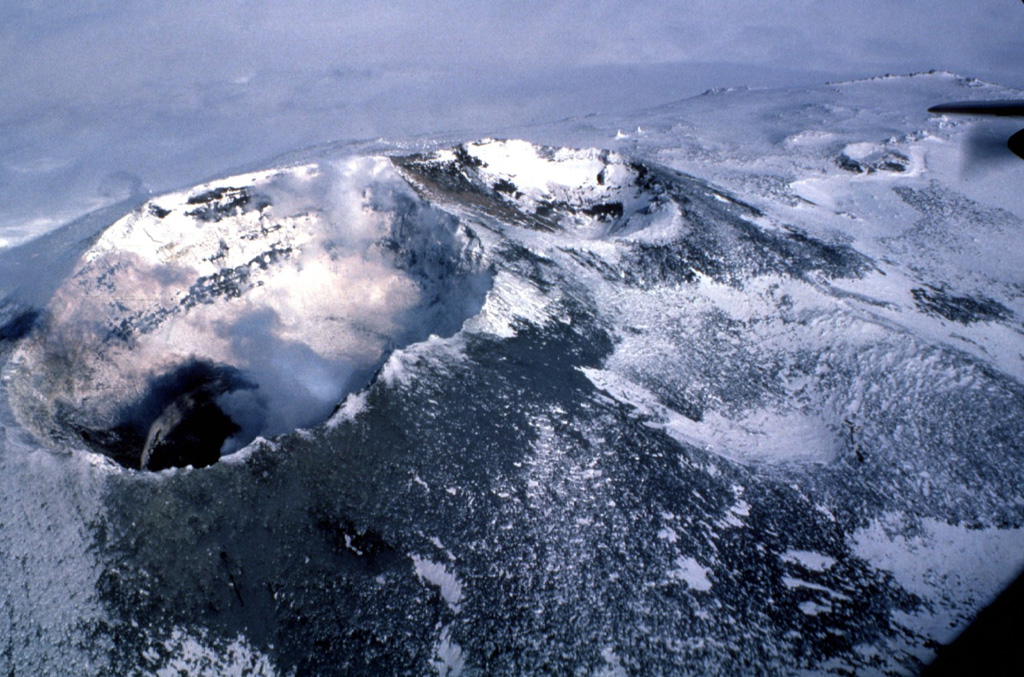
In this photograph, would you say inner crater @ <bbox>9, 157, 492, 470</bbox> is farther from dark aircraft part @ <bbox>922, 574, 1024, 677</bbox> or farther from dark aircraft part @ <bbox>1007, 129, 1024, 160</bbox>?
dark aircraft part @ <bbox>1007, 129, 1024, 160</bbox>

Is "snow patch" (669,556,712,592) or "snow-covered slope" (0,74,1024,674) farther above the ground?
"snow-covered slope" (0,74,1024,674)

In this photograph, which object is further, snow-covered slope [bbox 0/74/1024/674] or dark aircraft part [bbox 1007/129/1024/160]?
dark aircraft part [bbox 1007/129/1024/160]

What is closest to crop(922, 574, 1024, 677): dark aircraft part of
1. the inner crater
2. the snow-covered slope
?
the snow-covered slope

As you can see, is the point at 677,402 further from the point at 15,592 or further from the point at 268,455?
the point at 15,592

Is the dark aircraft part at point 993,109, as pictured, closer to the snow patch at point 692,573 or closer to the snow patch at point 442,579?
the snow patch at point 692,573

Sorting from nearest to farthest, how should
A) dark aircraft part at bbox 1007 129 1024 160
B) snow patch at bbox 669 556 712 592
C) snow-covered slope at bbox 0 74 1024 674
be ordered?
snow-covered slope at bbox 0 74 1024 674
snow patch at bbox 669 556 712 592
dark aircraft part at bbox 1007 129 1024 160

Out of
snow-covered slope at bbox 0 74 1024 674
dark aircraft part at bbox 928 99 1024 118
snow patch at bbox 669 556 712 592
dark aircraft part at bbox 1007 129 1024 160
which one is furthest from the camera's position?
dark aircraft part at bbox 1007 129 1024 160

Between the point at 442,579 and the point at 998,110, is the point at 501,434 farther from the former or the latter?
the point at 998,110
